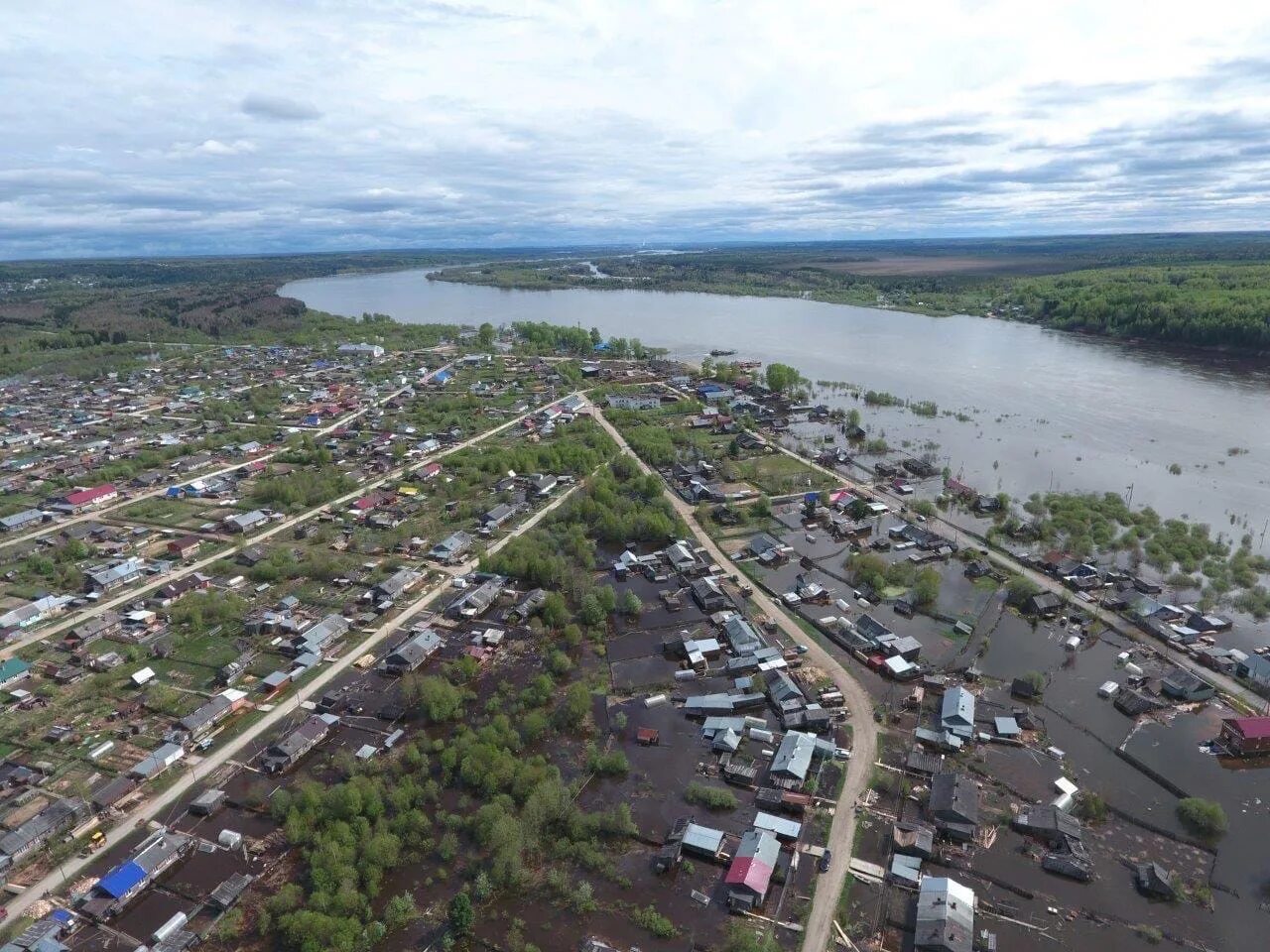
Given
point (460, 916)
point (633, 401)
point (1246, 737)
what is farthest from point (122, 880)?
point (633, 401)

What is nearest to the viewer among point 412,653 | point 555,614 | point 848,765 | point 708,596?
point 848,765

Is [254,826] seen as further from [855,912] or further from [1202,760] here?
[1202,760]

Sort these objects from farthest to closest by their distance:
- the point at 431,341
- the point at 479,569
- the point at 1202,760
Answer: the point at 431,341, the point at 479,569, the point at 1202,760

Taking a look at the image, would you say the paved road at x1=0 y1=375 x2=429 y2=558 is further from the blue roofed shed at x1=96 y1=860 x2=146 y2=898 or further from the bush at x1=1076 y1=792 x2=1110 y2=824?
the bush at x1=1076 y1=792 x2=1110 y2=824

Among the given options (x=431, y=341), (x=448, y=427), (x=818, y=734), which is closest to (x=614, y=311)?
(x=431, y=341)

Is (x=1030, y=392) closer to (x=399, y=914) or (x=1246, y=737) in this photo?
(x=1246, y=737)

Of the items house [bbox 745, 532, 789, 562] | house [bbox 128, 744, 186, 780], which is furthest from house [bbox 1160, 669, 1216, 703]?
house [bbox 128, 744, 186, 780]
